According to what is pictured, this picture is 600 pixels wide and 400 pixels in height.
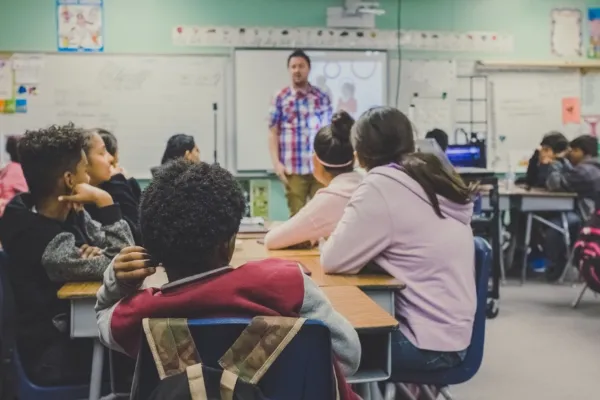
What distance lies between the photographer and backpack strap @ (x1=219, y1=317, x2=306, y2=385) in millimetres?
1131

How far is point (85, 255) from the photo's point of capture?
221 cm

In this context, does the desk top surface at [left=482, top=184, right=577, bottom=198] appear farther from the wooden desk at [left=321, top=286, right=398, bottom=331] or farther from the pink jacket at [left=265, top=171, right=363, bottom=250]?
the wooden desk at [left=321, top=286, right=398, bottom=331]

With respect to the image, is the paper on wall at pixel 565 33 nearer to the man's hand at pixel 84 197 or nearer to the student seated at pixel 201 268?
the man's hand at pixel 84 197

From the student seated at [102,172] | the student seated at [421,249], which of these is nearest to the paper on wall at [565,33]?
the student seated at [102,172]

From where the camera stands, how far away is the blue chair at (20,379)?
2105 millimetres

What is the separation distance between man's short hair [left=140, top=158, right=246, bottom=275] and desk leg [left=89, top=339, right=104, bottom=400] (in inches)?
37.0

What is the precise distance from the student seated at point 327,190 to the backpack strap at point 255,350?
1.64 metres

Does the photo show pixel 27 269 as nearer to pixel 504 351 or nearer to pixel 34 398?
pixel 34 398

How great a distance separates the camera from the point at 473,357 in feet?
7.50

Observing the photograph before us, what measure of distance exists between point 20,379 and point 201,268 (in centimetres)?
112

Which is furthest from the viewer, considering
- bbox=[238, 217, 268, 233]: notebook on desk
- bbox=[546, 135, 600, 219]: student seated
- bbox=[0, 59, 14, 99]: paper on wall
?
bbox=[0, 59, 14, 99]: paper on wall

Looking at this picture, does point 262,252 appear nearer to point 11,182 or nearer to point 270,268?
point 270,268

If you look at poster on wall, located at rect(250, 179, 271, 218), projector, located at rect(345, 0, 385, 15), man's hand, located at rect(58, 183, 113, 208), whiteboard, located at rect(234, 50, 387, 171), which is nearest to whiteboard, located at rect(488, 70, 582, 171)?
projector, located at rect(345, 0, 385, 15)

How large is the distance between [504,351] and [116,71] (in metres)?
4.06
